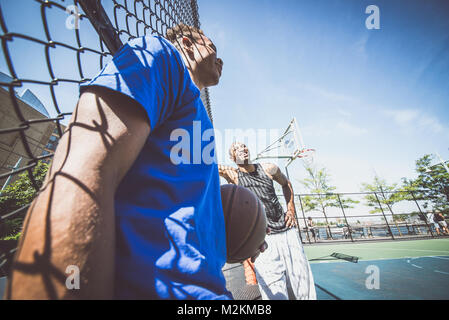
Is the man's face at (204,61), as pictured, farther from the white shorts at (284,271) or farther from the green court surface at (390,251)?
the green court surface at (390,251)

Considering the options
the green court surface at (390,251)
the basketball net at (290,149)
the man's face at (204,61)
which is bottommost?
the green court surface at (390,251)

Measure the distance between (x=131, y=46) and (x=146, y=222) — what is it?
63cm

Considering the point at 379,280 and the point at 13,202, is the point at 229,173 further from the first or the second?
the point at 13,202

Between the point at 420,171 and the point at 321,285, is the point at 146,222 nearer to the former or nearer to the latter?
the point at 321,285

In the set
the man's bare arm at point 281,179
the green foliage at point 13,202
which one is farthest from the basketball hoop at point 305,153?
the green foliage at point 13,202

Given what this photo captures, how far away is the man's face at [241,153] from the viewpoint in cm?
378

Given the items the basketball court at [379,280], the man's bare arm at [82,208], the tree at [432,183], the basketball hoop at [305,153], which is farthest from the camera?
the tree at [432,183]

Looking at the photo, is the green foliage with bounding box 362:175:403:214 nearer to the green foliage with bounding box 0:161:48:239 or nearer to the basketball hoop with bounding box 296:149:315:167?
the basketball hoop with bounding box 296:149:315:167

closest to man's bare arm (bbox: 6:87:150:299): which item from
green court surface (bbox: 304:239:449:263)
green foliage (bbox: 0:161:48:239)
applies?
green court surface (bbox: 304:239:449:263)

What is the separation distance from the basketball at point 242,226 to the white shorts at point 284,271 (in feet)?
5.34

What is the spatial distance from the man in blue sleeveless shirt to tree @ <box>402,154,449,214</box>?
92.8ft

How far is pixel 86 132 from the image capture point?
47 centimetres

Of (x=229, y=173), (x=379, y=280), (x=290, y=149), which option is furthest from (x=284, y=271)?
(x=290, y=149)
